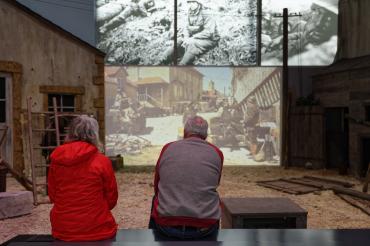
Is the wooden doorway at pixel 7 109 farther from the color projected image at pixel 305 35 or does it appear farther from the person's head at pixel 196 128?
the color projected image at pixel 305 35

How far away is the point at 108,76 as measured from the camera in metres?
14.2

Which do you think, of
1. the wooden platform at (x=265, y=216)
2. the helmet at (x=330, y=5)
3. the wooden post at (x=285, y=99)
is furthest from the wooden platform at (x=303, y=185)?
the helmet at (x=330, y=5)

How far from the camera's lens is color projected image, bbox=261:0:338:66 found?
14.8m

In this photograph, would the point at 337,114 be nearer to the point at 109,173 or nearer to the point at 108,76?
the point at 108,76

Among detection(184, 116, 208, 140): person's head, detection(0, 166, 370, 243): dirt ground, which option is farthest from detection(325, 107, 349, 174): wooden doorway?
detection(184, 116, 208, 140): person's head

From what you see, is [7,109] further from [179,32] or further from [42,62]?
[179,32]

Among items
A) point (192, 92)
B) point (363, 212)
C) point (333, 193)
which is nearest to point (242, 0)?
point (192, 92)

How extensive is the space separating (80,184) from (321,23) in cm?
1346

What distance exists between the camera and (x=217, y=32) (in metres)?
15.0

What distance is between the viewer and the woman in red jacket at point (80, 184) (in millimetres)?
3279

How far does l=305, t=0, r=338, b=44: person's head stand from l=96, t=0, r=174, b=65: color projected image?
497cm

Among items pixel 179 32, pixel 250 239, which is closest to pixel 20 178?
pixel 250 239

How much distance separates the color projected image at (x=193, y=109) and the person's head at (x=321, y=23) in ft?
6.03

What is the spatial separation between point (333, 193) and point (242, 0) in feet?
27.9
